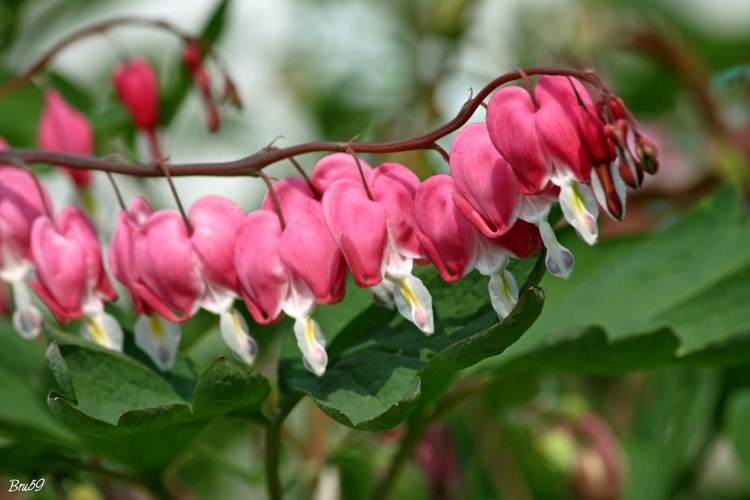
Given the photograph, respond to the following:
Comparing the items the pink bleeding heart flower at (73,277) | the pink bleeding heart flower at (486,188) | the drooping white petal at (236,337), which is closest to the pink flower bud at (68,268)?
the pink bleeding heart flower at (73,277)

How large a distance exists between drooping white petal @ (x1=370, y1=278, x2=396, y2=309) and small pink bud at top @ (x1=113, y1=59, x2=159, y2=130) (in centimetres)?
76

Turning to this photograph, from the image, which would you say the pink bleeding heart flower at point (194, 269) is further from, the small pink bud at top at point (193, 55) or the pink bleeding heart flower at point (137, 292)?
the small pink bud at top at point (193, 55)

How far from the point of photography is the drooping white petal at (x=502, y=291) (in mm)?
803

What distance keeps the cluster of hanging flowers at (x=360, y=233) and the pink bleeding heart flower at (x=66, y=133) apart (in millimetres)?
402

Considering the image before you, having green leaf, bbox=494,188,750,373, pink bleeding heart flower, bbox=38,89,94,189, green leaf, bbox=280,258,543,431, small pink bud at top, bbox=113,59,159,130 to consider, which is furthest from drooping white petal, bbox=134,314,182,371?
small pink bud at top, bbox=113,59,159,130

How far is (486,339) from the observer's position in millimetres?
757

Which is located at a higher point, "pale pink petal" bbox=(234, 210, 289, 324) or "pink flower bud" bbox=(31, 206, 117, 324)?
"pink flower bud" bbox=(31, 206, 117, 324)

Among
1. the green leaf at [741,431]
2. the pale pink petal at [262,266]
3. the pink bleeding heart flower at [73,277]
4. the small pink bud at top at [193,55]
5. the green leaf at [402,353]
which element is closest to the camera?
the green leaf at [402,353]

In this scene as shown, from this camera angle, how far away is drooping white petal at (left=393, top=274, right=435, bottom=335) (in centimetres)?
83

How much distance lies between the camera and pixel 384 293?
904 millimetres

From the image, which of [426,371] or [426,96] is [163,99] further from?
[426,371]

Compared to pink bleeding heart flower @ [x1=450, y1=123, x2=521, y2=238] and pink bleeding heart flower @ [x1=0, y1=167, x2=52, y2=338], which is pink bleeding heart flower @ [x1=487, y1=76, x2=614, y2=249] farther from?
pink bleeding heart flower @ [x1=0, y1=167, x2=52, y2=338]

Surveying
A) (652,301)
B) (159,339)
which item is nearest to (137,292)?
(159,339)

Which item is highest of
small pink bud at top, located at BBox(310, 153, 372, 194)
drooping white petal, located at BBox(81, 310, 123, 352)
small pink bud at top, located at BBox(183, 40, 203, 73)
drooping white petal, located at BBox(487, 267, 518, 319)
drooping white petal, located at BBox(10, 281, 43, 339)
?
small pink bud at top, located at BBox(183, 40, 203, 73)
